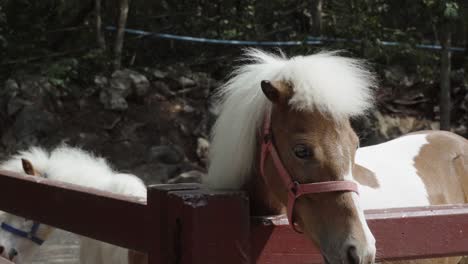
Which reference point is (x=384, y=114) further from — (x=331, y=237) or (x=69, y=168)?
(x=331, y=237)

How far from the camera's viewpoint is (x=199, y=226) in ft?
4.24

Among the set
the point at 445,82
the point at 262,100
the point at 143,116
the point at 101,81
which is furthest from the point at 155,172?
the point at 262,100

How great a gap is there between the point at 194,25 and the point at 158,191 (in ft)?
37.4

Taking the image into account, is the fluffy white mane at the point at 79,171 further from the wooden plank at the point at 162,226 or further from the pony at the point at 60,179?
the wooden plank at the point at 162,226

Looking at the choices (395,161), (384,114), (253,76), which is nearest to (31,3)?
(384,114)

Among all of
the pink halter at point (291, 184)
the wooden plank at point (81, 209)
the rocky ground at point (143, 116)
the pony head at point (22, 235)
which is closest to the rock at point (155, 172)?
the rocky ground at point (143, 116)

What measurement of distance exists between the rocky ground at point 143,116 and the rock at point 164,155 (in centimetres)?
1

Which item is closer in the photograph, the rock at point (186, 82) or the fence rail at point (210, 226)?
the fence rail at point (210, 226)

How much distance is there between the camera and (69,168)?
155 inches

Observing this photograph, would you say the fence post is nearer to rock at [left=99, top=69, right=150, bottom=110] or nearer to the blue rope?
rock at [left=99, top=69, right=150, bottom=110]

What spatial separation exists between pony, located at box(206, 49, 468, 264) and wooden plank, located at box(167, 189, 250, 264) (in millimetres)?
302

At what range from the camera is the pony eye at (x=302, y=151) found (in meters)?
1.78

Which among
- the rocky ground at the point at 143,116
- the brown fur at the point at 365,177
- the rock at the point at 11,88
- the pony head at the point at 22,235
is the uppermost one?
the brown fur at the point at 365,177

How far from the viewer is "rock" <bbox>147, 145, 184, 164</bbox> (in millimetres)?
9961
